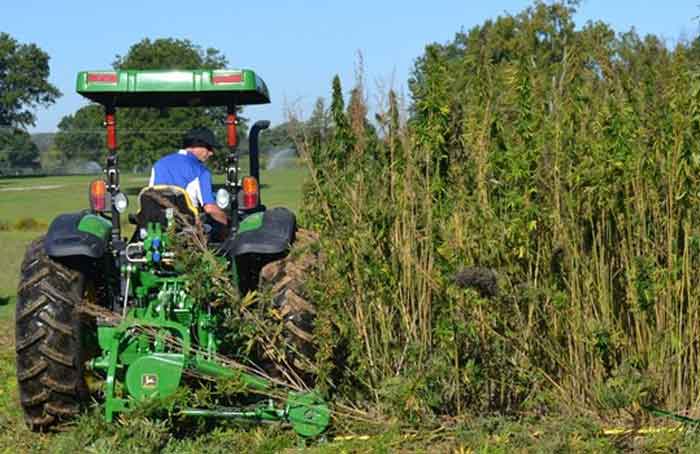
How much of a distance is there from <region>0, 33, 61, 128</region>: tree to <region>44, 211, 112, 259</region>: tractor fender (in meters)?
68.8

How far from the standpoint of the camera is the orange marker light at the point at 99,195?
728cm

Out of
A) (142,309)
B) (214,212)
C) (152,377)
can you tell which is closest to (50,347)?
(142,309)

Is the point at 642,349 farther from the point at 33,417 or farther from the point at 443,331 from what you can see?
the point at 33,417

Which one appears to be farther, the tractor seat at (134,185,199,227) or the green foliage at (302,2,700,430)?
the tractor seat at (134,185,199,227)

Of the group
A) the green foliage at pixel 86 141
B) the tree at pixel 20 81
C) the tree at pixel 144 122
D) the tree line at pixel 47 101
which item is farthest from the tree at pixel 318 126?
the tree at pixel 20 81

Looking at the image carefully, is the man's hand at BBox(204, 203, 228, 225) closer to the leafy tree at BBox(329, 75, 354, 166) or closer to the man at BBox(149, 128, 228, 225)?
the man at BBox(149, 128, 228, 225)

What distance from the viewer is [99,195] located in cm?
727

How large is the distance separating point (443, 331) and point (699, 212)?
1.43 meters

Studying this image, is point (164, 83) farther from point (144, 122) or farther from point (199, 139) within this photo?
point (144, 122)

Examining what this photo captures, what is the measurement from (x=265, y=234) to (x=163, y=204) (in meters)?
0.60

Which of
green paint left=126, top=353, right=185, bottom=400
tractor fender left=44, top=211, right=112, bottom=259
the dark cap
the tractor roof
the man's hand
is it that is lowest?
green paint left=126, top=353, right=185, bottom=400

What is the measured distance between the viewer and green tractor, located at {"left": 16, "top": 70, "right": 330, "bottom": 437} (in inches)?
247

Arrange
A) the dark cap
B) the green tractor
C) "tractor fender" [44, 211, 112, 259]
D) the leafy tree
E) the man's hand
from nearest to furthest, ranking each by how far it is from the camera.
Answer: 1. the green tractor
2. the leafy tree
3. "tractor fender" [44, 211, 112, 259]
4. the man's hand
5. the dark cap

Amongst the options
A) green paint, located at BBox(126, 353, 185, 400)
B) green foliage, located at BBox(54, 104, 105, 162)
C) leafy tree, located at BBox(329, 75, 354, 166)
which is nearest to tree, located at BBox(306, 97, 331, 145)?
leafy tree, located at BBox(329, 75, 354, 166)
